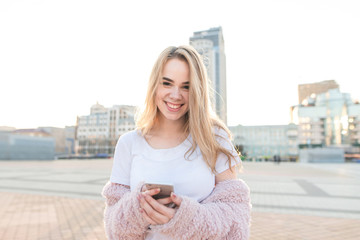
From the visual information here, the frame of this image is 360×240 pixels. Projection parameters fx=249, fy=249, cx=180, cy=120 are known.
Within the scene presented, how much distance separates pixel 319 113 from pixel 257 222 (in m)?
75.8

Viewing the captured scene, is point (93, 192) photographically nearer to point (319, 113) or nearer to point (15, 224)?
point (15, 224)

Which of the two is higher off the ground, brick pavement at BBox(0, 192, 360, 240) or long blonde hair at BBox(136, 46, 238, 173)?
long blonde hair at BBox(136, 46, 238, 173)

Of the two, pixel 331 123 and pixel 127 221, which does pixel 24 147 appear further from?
pixel 331 123

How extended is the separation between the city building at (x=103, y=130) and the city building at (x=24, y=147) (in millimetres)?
55947

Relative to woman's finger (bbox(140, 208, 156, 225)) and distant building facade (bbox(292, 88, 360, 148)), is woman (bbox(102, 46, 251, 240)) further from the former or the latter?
distant building facade (bbox(292, 88, 360, 148))

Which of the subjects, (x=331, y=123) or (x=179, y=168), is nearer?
(x=179, y=168)

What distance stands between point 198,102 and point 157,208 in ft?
2.20

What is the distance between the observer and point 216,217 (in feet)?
4.28

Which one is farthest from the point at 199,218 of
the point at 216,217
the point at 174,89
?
the point at 174,89

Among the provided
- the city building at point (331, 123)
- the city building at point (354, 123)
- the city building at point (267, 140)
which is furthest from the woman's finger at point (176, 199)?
the city building at point (354, 123)

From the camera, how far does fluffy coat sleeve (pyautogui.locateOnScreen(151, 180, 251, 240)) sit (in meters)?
1.25

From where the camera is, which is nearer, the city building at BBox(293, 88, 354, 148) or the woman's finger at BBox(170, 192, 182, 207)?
the woman's finger at BBox(170, 192, 182, 207)

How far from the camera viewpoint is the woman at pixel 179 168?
50.0 inches

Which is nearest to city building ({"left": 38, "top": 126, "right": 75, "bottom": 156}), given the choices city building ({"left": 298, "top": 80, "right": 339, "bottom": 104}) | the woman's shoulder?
the woman's shoulder
